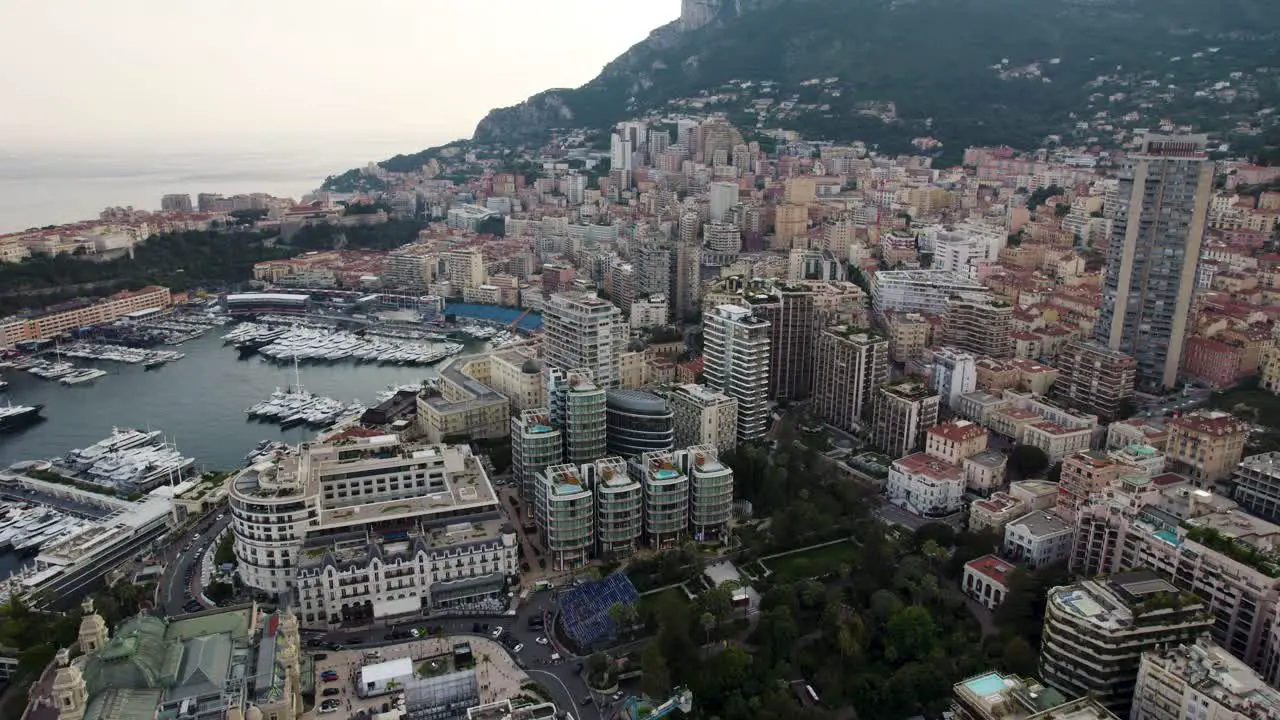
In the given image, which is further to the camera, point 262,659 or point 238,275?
point 238,275

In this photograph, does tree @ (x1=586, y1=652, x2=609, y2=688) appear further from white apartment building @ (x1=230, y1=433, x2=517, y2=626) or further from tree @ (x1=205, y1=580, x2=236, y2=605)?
tree @ (x1=205, y1=580, x2=236, y2=605)

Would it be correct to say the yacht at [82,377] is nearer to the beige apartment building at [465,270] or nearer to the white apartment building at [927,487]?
the beige apartment building at [465,270]

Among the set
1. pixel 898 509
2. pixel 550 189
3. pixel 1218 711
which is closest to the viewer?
pixel 1218 711

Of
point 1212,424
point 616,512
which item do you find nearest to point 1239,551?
point 1212,424

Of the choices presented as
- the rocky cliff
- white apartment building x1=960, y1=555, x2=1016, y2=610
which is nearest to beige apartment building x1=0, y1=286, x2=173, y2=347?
white apartment building x1=960, y1=555, x2=1016, y2=610

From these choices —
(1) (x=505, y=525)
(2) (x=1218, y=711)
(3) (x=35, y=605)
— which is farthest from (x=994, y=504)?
(3) (x=35, y=605)

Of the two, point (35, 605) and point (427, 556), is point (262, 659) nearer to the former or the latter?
point (427, 556)
